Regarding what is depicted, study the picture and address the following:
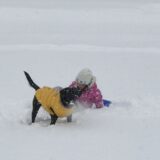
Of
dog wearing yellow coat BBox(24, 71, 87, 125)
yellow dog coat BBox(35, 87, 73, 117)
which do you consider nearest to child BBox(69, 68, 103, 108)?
dog wearing yellow coat BBox(24, 71, 87, 125)

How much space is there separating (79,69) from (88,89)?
2657 millimetres

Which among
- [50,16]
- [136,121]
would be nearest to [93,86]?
[136,121]

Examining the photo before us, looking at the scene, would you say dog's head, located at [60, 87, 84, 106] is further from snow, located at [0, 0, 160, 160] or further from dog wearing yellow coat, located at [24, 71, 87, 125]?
snow, located at [0, 0, 160, 160]

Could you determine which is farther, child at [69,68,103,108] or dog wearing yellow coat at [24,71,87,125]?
child at [69,68,103,108]

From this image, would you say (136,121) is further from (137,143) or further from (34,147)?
(34,147)

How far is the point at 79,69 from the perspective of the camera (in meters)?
9.08

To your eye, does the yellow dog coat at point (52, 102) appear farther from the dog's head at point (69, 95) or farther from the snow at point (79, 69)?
the snow at point (79, 69)

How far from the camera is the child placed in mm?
6289

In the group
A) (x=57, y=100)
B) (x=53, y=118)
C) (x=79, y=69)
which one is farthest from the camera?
(x=79, y=69)

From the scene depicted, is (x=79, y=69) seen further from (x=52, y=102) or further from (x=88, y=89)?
(x=52, y=102)

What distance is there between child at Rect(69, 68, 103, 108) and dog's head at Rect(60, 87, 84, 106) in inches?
7.6

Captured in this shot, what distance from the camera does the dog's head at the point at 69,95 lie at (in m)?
5.99

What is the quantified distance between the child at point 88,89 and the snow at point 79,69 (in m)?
0.10

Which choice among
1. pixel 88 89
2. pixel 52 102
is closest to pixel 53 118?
pixel 52 102
